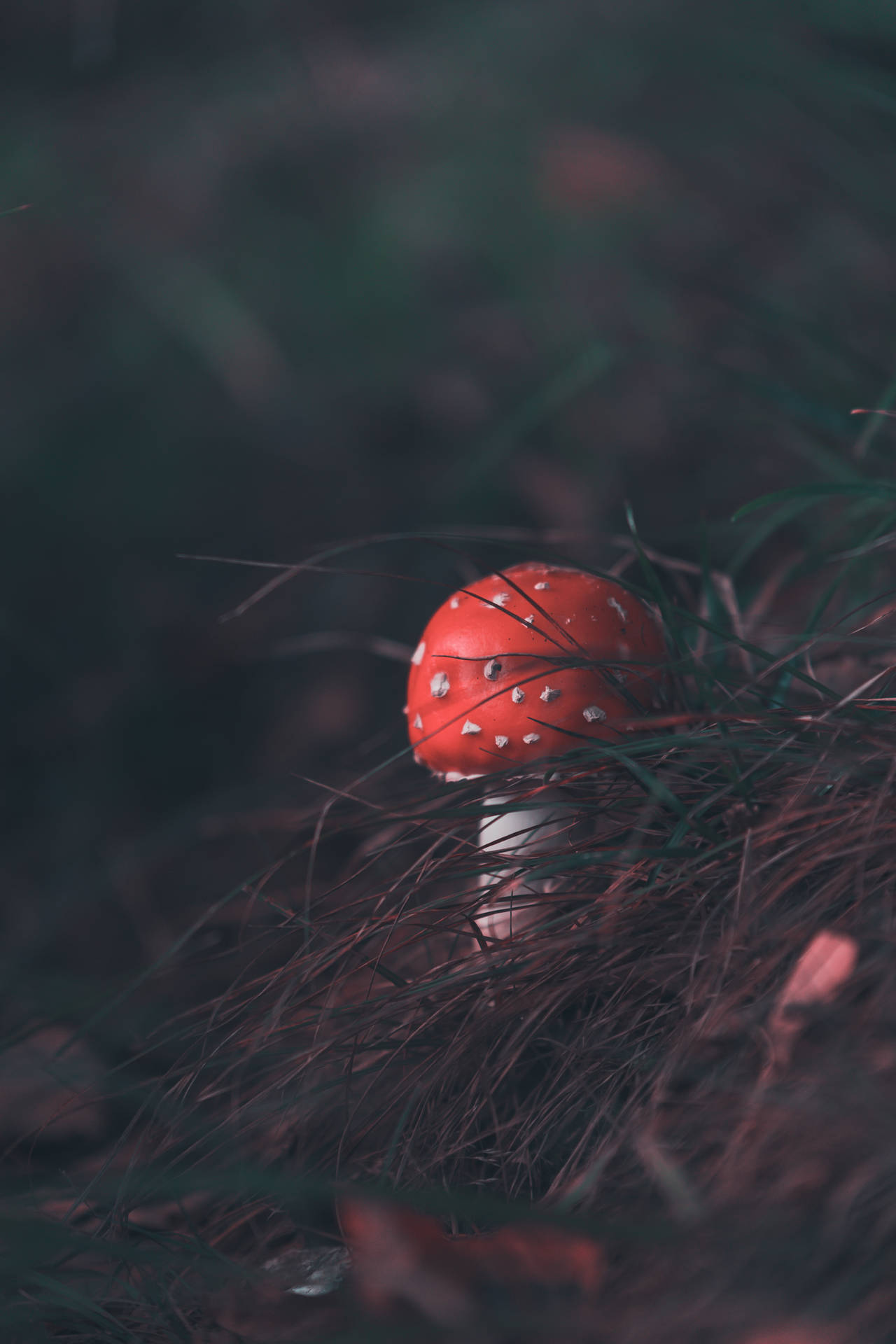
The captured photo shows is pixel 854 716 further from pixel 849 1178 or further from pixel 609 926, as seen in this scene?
pixel 849 1178

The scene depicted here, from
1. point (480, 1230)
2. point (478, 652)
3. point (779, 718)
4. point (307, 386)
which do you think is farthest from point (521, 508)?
point (480, 1230)

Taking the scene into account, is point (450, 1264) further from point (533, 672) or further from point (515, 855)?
point (533, 672)

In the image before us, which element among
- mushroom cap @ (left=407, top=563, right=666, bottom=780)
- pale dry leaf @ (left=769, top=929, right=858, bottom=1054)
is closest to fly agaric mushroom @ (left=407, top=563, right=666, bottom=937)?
mushroom cap @ (left=407, top=563, right=666, bottom=780)

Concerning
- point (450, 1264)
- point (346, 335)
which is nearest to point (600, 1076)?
point (450, 1264)

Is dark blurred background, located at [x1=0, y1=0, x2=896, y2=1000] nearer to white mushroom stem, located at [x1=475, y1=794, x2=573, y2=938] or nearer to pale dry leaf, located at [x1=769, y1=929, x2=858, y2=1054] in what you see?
white mushroom stem, located at [x1=475, y1=794, x2=573, y2=938]

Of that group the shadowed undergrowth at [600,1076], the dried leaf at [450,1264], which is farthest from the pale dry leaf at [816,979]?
the dried leaf at [450,1264]
